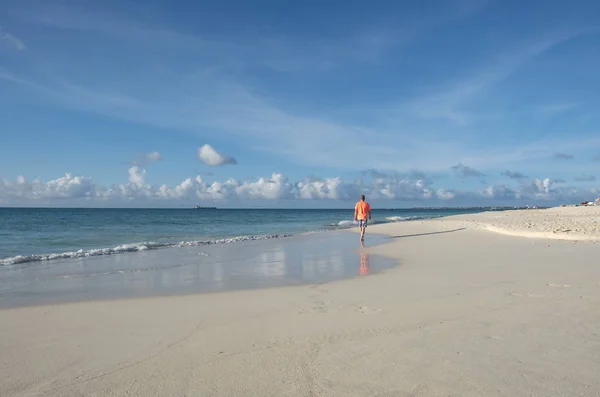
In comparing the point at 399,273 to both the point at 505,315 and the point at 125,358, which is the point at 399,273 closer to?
the point at 505,315

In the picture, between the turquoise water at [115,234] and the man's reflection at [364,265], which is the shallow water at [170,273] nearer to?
the man's reflection at [364,265]

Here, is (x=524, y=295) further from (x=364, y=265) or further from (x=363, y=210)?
(x=363, y=210)

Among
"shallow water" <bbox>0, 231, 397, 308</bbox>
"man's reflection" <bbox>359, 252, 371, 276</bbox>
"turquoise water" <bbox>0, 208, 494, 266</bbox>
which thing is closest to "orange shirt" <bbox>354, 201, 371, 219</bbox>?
"shallow water" <bbox>0, 231, 397, 308</bbox>

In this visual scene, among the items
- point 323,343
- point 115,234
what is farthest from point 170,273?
point 115,234

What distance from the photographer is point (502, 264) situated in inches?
445

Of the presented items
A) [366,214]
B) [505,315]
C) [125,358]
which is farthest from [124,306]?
[366,214]

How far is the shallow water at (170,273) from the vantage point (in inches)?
352

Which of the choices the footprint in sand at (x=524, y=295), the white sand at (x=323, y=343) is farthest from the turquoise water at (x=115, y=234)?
the footprint in sand at (x=524, y=295)

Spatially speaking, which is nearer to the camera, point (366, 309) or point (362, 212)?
point (366, 309)

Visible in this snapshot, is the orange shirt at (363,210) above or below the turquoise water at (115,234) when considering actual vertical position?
above

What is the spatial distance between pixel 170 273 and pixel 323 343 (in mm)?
7705

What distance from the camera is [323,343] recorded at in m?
5.07

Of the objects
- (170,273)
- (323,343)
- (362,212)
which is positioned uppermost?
(362,212)

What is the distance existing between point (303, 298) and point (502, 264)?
6.69 m
